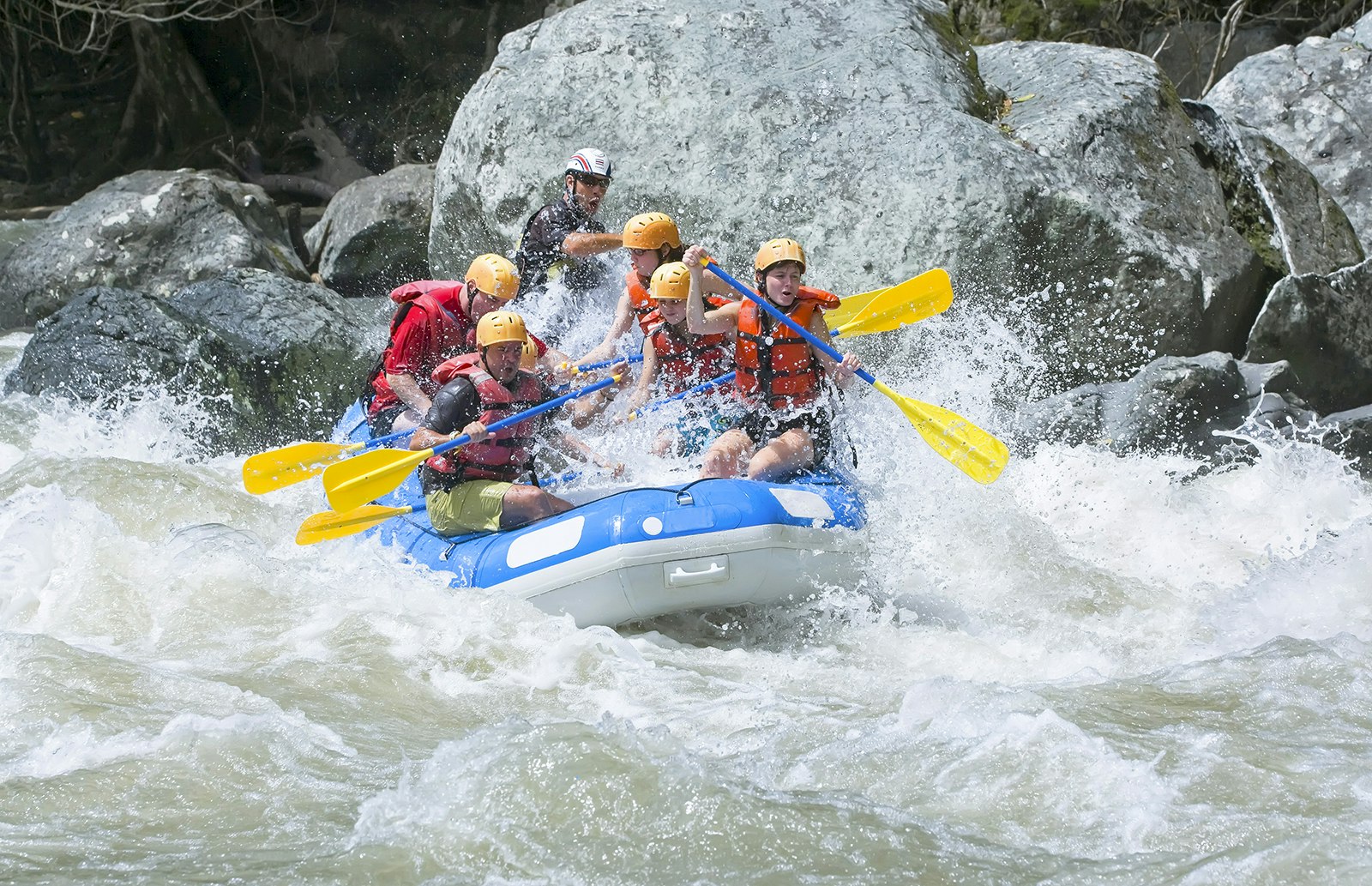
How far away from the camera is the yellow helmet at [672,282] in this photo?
17.8 feet

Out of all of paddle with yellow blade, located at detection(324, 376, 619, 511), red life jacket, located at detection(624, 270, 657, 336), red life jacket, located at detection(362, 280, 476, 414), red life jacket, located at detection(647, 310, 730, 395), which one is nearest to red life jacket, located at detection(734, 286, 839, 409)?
red life jacket, located at detection(647, 310, 730, 395)

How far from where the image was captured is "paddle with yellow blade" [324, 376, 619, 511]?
16.5ft

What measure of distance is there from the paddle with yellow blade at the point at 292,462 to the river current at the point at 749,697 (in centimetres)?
28

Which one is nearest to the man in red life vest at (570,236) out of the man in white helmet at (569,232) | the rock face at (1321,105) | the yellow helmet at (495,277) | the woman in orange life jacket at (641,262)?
the man in white helmet at (569,232)

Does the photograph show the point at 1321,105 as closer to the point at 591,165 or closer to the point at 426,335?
the point at 591,165

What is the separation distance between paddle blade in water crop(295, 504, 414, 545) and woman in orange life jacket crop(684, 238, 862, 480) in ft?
4.27

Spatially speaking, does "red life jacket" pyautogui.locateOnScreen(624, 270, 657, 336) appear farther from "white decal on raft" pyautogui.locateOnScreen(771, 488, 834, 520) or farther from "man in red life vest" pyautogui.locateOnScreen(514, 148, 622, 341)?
"white decal on raft" pyautogui.locateOnScreen(771, 488, 834, 520)

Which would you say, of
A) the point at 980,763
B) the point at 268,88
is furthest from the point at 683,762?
the point at 268,88

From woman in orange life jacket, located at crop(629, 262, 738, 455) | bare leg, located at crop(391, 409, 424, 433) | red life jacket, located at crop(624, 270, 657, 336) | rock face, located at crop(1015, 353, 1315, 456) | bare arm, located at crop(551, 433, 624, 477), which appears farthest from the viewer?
rock face, located at crop(1015, 353, 1315, 456)

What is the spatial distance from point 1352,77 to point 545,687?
7.27 meters

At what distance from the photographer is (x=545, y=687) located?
4.30 m

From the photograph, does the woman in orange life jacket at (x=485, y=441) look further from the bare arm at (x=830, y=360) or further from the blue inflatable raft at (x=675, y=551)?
the bare arm at (x=830, y=360)

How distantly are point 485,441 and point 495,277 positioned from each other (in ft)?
2.83

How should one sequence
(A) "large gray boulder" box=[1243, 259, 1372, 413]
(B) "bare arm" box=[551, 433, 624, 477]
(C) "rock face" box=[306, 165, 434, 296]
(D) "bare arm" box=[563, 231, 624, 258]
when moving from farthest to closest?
1. (C) "rock face" box=[306, 165, 434, 296]
2. (A) "large gray boulder" box=[1243, 259, 1372, 413]
3. (D) "bare arm" box=[563, 231, 624, 258]
4. (B) "bare arm" box=[551, 433, 624, 477]
